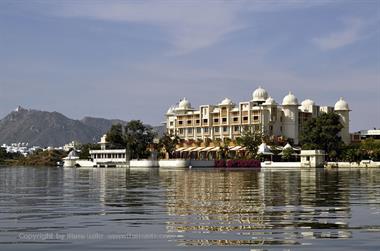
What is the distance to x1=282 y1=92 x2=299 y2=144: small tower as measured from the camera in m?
119

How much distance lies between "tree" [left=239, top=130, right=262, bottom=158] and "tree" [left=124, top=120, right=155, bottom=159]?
937 inches

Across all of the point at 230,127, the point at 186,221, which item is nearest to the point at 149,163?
the point at 230,127

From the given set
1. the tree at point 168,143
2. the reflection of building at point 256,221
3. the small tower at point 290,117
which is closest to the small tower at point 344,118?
the small tower at point 290,117

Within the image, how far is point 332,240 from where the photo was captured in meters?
11.8

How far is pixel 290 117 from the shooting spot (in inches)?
4702

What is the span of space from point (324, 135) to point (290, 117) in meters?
19.1

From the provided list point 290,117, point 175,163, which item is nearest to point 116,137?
point 175,163

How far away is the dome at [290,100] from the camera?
119 m

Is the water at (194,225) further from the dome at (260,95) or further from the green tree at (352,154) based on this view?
the dome at (260,95)

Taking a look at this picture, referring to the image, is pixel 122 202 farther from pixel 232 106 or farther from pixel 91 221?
pixel 232 106

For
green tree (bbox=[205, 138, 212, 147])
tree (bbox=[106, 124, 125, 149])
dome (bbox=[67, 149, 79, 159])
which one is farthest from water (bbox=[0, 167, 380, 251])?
dome (bbox=[67, 149, 79, 159])

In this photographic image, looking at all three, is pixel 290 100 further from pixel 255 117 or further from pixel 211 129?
pixel 211 129

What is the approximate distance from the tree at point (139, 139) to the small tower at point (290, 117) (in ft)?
92.1

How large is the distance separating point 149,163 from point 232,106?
22485 millimetres
